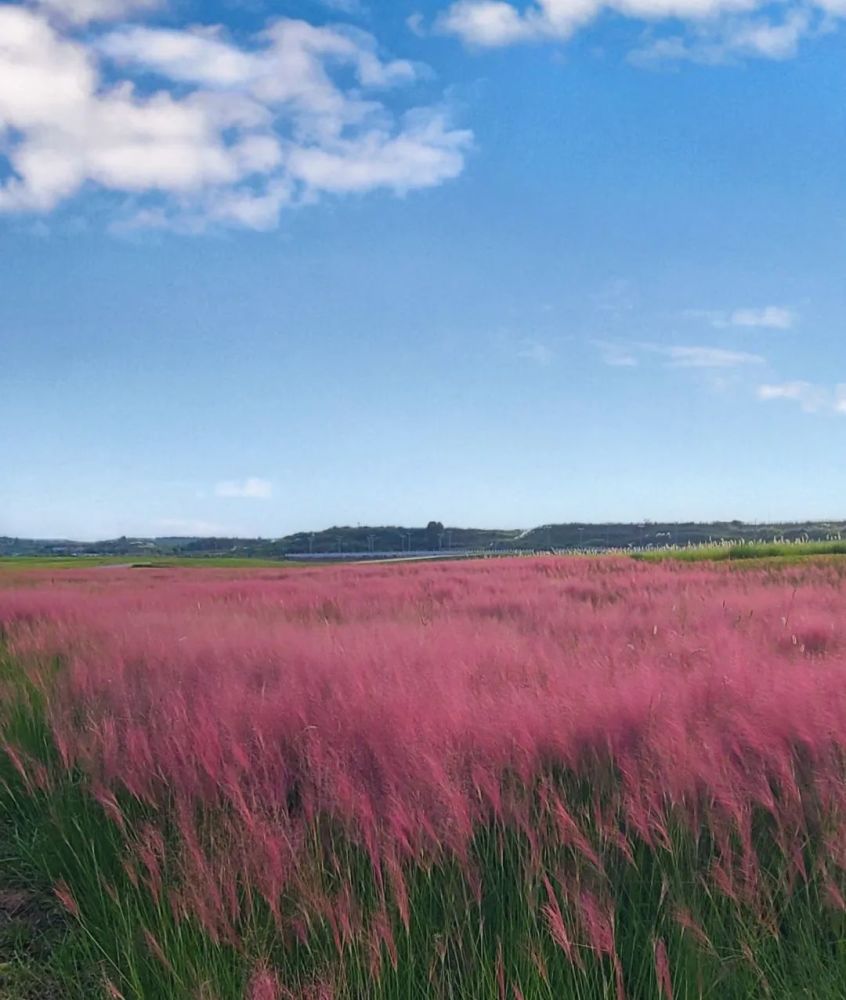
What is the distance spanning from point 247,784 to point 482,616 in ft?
17.0

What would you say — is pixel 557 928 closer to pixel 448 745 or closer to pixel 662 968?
pixel 662 968

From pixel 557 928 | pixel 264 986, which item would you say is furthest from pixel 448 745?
pixel 264 986

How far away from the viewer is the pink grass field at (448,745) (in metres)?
2.70

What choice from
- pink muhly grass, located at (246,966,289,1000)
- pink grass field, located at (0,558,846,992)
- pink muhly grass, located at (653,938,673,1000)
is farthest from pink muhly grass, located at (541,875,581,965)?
pink muhly grass, located at (246,966,289,1000)

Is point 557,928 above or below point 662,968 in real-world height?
above

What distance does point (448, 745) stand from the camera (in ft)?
10.2

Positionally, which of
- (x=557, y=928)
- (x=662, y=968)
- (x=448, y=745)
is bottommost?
(x=662, y=968)

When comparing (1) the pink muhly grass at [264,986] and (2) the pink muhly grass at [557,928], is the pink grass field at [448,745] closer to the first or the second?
(2) the pink muhly grass at [557,928]

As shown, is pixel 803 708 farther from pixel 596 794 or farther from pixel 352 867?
pixel 352 867

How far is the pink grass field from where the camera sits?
270cm

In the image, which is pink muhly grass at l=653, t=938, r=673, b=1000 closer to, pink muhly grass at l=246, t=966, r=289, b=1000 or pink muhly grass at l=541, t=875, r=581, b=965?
pink muhly grass at l=541, t=875, r=581, b=965

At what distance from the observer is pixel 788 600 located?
7824mm

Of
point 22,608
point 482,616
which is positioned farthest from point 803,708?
point 22,608

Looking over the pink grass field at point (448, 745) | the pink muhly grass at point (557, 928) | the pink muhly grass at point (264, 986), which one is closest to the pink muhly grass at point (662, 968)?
the pink grass field at point (448, 745)
